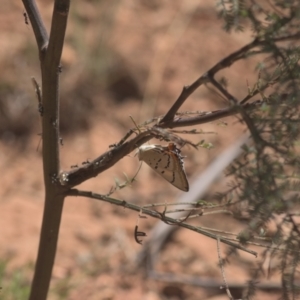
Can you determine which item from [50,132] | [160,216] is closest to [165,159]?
[160,216]

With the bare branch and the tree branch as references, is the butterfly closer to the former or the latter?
Result: the bare branch

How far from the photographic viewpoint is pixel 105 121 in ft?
10.3

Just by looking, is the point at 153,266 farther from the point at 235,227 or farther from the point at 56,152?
the point at 56,152

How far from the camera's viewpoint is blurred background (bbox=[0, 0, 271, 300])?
2.16 metres

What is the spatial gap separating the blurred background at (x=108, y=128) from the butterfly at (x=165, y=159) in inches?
26.6

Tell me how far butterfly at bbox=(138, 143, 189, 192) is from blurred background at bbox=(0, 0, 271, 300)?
68 centimetres

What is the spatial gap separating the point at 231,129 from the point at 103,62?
75cm

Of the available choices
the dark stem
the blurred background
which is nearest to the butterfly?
the dark stem

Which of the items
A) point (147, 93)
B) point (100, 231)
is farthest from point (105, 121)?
point (100, 231)

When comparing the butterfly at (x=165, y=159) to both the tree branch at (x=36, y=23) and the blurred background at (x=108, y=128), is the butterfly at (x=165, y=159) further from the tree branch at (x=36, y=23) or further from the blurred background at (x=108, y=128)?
the blurred background at (x=108, y=128)

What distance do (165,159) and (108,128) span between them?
2138mm

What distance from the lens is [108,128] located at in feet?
10.2

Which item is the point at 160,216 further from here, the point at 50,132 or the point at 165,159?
the point at 50,132

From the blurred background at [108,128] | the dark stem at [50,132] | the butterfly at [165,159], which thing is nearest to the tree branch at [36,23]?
the dark stem at [50,132]
